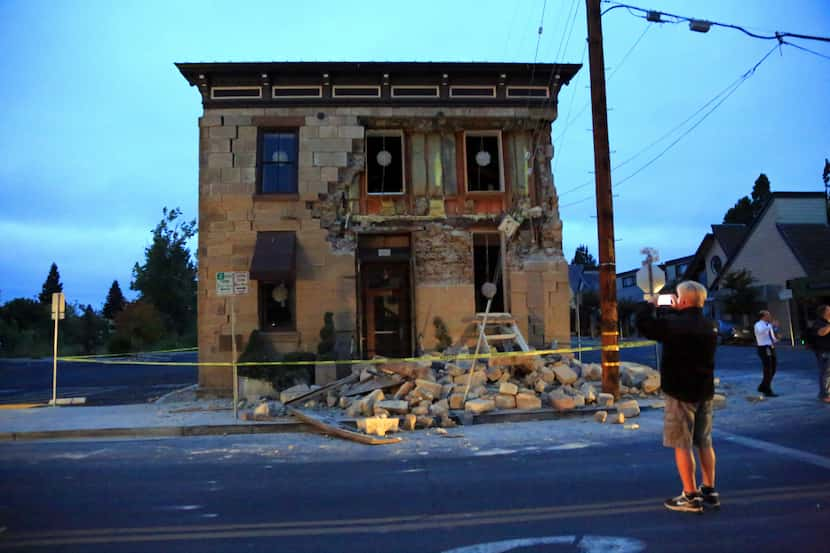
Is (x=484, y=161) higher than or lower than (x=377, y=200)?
higher

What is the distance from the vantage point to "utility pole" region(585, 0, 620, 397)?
11.2 meters

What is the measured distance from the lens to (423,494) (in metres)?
5.66

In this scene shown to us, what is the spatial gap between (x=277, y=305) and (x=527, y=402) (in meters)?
7.37

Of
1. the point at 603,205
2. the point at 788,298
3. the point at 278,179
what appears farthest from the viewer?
the point at 788,298

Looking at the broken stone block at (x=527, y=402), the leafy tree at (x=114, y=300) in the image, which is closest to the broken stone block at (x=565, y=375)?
the broken stone block at (x=527, y=402)

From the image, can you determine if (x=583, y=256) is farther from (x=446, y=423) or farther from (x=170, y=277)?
(x=446, y=423)

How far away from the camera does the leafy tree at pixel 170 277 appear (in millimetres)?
50344

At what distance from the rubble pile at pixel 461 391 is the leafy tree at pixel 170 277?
42.2 meters

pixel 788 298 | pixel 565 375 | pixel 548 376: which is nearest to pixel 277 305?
pixel 548 376

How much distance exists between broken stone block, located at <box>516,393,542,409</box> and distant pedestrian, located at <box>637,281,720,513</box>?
6.01m

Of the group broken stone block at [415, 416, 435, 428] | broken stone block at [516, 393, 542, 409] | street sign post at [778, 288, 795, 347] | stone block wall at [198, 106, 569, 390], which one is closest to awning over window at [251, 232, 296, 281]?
stone block wall at [198, 106, 569, 390]

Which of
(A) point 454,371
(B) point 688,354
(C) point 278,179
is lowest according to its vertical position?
(A) point 454,371

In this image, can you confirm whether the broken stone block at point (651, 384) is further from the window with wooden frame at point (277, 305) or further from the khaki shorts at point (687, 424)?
the window with wooden frame at point (277, 305)

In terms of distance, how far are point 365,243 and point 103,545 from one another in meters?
11.8
